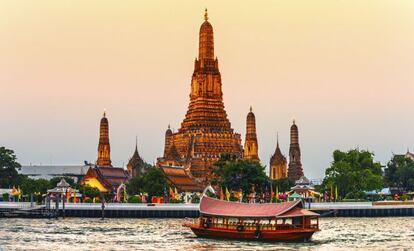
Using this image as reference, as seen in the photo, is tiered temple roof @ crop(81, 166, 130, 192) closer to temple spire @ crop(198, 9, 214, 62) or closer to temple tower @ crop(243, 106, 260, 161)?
temple tower @ crop(243, 106, 260, 161)

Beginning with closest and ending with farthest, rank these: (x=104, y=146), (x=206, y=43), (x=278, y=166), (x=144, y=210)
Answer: (x=144, y=210), (x=206, y=43), (x=104, y=146), (x=278, y=166)

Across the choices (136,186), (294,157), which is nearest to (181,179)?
(136,186)

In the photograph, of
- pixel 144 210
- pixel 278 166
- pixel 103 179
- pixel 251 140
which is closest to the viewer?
pixel 144 210

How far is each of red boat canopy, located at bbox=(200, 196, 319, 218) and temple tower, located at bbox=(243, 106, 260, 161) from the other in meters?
82.3

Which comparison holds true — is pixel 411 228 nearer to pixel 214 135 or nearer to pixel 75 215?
pixel 75 215

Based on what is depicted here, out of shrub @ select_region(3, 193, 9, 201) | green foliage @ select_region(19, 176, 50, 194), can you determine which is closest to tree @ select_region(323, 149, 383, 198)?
green foliage @ select_region(19, 176, 50, 194)

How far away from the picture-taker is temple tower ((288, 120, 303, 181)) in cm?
16143

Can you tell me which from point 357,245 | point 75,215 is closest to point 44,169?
point 75,215

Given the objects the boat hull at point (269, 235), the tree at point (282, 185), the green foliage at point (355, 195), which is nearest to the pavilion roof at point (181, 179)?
the tree at point (282, 185)

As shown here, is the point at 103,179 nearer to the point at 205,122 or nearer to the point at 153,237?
the point at 205,122

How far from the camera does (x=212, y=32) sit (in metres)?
144

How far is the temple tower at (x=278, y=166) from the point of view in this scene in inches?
6481

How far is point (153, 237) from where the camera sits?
2447 inches

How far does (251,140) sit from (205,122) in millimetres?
11210
